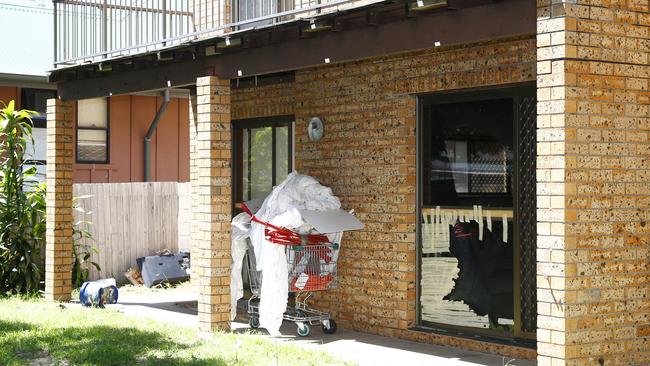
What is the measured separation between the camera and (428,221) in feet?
35.5

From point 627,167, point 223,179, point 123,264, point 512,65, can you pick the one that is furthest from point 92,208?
point 627,167

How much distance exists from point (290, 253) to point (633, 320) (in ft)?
13.5

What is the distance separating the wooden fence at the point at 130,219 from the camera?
1786 cm

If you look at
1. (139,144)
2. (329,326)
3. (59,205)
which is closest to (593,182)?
(329,326)

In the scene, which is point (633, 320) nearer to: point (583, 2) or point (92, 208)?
point (583, 2)

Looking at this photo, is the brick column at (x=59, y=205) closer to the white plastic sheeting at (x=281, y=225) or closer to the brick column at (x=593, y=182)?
the white plastic sheeting at (x=281, y=225)

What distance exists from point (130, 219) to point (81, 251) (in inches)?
47.9

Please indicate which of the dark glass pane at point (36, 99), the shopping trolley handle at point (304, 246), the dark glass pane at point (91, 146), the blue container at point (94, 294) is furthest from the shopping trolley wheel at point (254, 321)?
the dark glass pane at point (91, 146)

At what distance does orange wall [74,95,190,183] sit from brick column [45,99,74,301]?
7196mm

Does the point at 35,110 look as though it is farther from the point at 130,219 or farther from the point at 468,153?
the point at 468,153

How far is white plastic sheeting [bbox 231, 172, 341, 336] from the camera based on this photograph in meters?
10.7

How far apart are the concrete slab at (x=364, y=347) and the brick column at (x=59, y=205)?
1021 mm

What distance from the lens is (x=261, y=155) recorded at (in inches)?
553

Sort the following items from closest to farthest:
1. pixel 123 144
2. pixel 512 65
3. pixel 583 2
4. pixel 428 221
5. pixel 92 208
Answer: pixel 583 2
pixel 512 65
pixel 428 221
pixel 92 208
pixel 123 144
